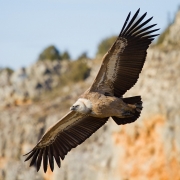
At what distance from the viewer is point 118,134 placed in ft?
86.0

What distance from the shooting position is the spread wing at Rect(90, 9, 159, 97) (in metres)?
14.5

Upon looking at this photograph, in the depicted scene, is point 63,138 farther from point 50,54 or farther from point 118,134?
point 50,54

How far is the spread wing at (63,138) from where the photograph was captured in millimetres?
15656

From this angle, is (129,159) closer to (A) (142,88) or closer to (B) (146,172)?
(B) (146,172)

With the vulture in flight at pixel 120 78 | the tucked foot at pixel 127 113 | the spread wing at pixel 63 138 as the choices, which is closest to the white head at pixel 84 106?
the vulture in flight at pixel 120 78

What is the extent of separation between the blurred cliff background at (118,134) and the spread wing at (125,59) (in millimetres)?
9988

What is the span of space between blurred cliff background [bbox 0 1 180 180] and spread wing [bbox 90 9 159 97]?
32.8ft

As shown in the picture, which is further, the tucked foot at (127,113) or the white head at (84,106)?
the tucked foot at (127,113)

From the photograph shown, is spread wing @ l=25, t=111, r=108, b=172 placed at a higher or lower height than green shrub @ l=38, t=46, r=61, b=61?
lower

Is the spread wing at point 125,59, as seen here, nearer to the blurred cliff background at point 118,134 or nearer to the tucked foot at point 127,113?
the tucked foot at point 127,113

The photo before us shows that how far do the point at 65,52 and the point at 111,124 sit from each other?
1074 inches

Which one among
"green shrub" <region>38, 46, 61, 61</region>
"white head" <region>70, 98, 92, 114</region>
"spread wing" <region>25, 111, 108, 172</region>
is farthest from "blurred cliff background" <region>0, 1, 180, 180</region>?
"green shrub" <region>38, 46, 61, 61</region>

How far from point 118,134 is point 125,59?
11.8m

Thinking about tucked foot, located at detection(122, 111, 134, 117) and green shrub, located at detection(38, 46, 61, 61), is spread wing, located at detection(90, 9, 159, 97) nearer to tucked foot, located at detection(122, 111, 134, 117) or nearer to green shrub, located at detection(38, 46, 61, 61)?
tucked foot, located at detection(122, 111, 134, 117)
